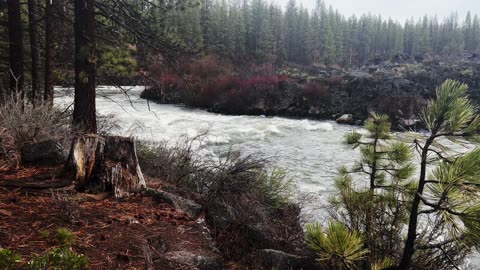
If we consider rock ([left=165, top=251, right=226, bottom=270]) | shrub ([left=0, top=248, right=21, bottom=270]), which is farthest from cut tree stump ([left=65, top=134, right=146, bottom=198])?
shrub ([left=0, top=248, right=21, bottom=270])

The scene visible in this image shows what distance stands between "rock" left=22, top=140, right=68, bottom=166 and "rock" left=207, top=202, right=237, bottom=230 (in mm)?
1868

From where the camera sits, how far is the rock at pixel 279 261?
3.57 m

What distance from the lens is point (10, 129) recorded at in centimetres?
449

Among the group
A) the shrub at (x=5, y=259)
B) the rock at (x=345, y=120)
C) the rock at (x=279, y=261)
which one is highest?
the shrub at (x=5, y=259)

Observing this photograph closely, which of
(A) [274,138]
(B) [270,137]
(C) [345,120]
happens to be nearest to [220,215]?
(A) [274,138]

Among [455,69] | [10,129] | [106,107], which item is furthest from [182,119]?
[455,69]

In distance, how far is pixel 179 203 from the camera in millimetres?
4113

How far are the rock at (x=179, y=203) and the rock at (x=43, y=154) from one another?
1.17 metres

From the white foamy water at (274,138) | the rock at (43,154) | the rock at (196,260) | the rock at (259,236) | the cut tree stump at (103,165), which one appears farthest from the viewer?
the white foamy water at (274,138)

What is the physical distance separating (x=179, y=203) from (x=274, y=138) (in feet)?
34.3

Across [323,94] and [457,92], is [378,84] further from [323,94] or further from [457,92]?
[457,92]

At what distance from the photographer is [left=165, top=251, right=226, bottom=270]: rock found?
9.92 ft

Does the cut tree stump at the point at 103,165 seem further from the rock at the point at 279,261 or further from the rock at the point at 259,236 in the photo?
the rock at the point at 279,261

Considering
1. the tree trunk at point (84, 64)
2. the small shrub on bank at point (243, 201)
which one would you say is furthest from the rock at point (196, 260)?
the tree trunk at point (84, 64)
